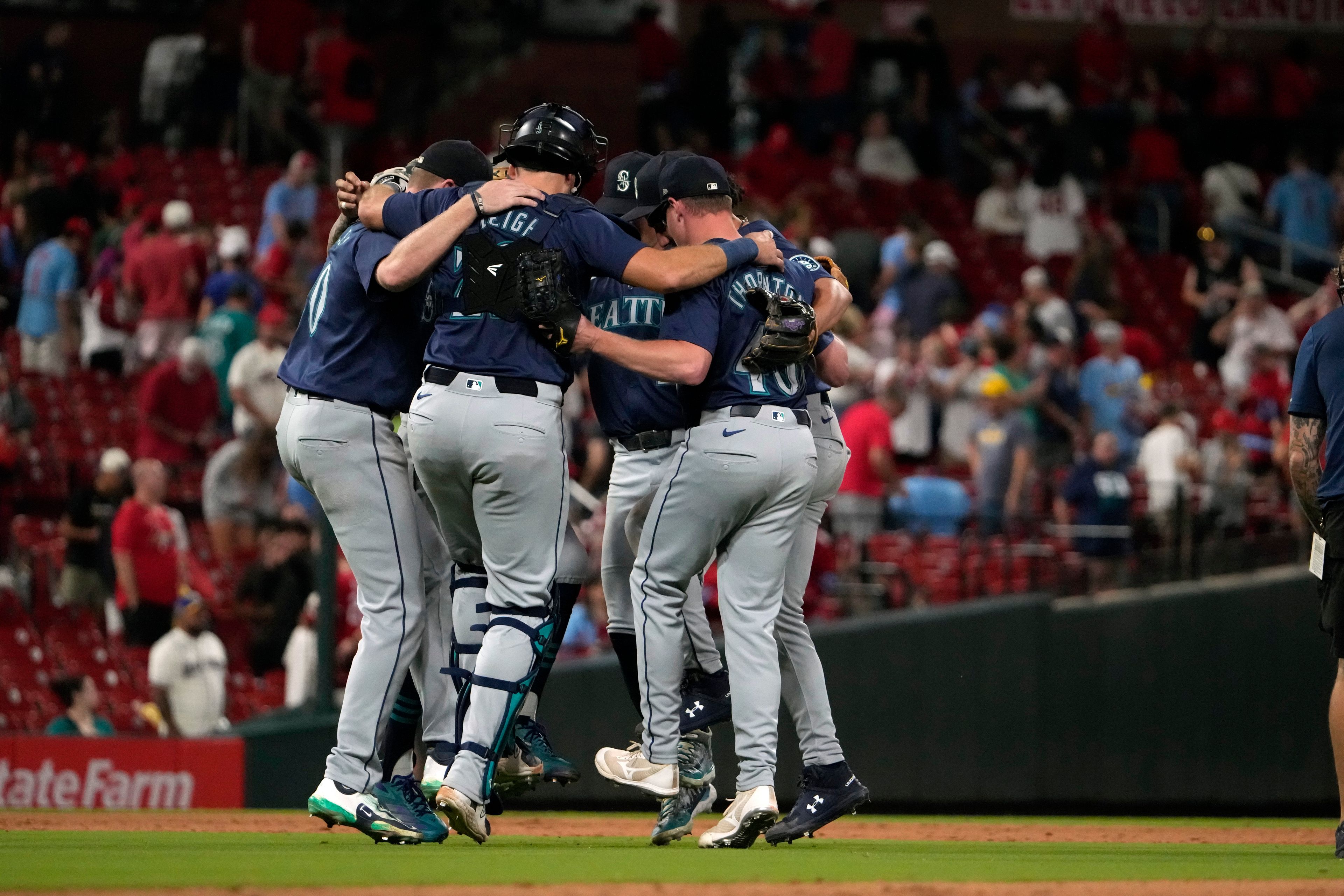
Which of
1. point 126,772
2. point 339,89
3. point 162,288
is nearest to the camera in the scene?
point 126,772

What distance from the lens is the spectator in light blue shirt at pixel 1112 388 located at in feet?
43.0

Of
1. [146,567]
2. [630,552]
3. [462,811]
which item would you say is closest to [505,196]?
[630,552]

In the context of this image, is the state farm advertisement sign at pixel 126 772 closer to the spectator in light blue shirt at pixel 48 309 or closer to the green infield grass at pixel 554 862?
the green infield grass at pixel 554 862

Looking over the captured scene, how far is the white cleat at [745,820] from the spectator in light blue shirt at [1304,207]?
1346 centimetres

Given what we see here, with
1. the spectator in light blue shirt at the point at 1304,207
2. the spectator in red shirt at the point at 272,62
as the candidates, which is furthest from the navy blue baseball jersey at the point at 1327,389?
the spectator in light blue shirt at the point at 1304,207

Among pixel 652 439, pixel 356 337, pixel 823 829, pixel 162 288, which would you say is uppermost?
pixel 162 288

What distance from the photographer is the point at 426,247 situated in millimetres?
5602

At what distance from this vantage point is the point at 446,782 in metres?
5.51

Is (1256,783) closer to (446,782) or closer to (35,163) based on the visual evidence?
(446,782)

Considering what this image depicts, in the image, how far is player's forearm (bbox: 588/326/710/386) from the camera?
5.64 metres

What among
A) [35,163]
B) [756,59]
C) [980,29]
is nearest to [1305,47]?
[980,29]

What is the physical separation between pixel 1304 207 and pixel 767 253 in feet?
43.2

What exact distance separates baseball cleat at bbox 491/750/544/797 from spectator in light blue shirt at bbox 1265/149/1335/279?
1336cm

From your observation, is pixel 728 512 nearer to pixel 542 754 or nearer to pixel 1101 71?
pixel 542 754
